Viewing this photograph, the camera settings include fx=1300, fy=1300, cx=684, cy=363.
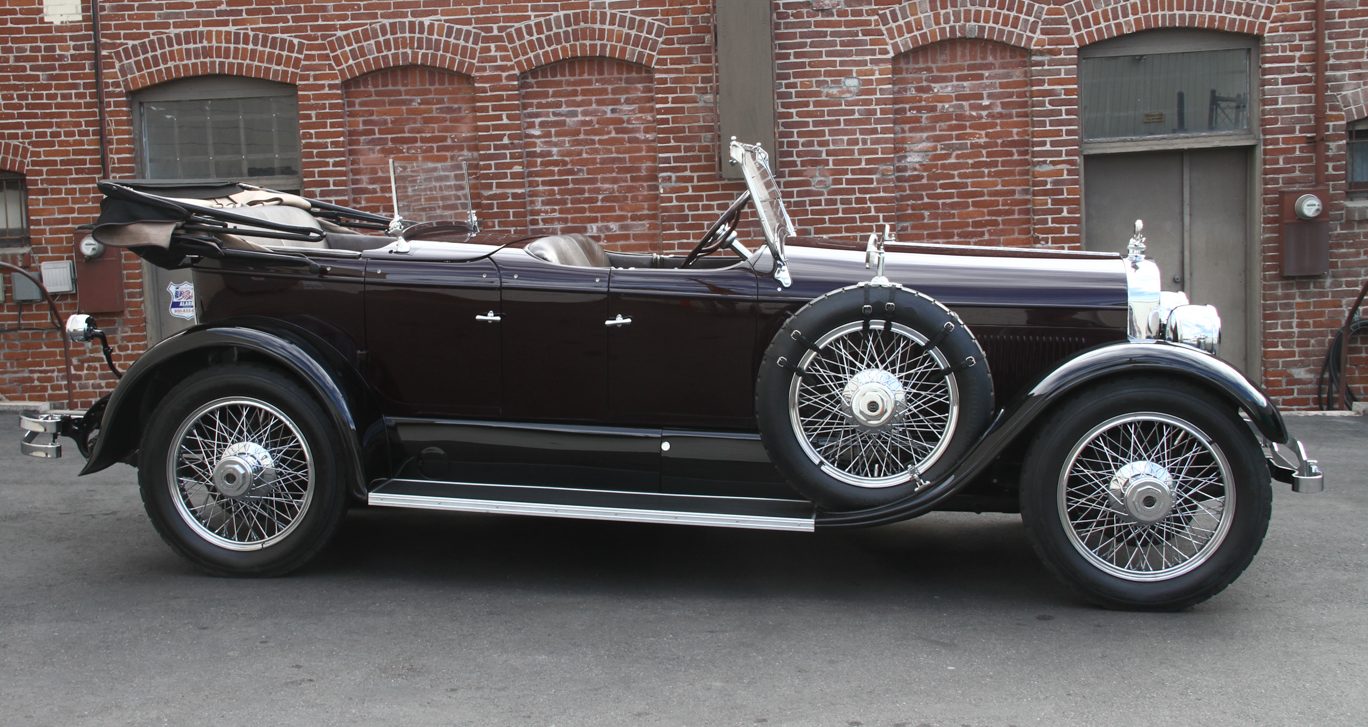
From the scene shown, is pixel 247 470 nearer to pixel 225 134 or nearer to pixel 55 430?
pixel 55 430

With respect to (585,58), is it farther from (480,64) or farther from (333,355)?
(333,355)

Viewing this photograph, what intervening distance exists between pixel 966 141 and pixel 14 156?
7680mm

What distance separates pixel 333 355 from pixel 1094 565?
3134mm

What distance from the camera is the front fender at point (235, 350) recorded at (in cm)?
519

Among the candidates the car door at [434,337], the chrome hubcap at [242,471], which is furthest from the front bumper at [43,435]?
the car door at [434,337]

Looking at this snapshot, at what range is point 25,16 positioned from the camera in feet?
34.4

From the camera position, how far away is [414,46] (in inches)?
406

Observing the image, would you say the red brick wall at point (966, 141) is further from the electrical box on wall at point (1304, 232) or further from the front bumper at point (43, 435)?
the front bumper at point (43, 435)

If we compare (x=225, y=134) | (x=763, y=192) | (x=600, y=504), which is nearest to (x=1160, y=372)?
(x=763, y=192)

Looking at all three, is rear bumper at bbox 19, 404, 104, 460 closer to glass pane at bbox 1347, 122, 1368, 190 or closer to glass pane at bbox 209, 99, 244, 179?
glass pane at bbox 209, 99, 244, 179

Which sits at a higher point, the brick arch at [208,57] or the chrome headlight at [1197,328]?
the brick arch at [208,57]

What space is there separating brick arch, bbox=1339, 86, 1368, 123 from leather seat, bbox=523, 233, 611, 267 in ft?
22.2

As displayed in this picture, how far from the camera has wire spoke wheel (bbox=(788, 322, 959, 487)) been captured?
4836mm

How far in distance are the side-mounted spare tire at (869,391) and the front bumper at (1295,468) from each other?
1090 millimetres
